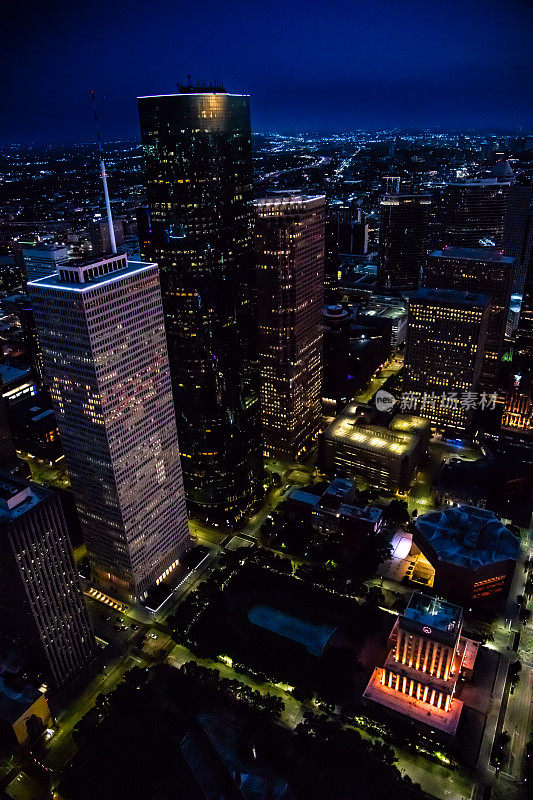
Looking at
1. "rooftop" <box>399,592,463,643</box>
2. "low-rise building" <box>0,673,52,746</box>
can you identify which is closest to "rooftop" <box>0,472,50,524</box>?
"low-rise building" <box>0,673,52,746</box>

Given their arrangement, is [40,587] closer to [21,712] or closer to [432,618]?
[21,712]

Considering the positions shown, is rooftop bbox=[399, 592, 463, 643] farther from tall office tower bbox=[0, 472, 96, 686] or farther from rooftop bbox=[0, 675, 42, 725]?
rooftop bbox=[0, 675, 42, 725]

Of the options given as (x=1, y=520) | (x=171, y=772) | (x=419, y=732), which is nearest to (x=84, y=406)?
(x=1, y=520)

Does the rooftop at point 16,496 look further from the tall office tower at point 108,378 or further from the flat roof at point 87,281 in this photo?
the flat roof at point 87,281

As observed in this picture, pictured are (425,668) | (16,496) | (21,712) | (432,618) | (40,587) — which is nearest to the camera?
(16,496)

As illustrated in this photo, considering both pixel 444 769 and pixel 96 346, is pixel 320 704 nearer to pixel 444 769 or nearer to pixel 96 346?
pixel 444 769

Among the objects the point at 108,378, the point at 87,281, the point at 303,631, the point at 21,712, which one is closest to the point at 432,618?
the point at 303,631

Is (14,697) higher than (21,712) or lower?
higher
